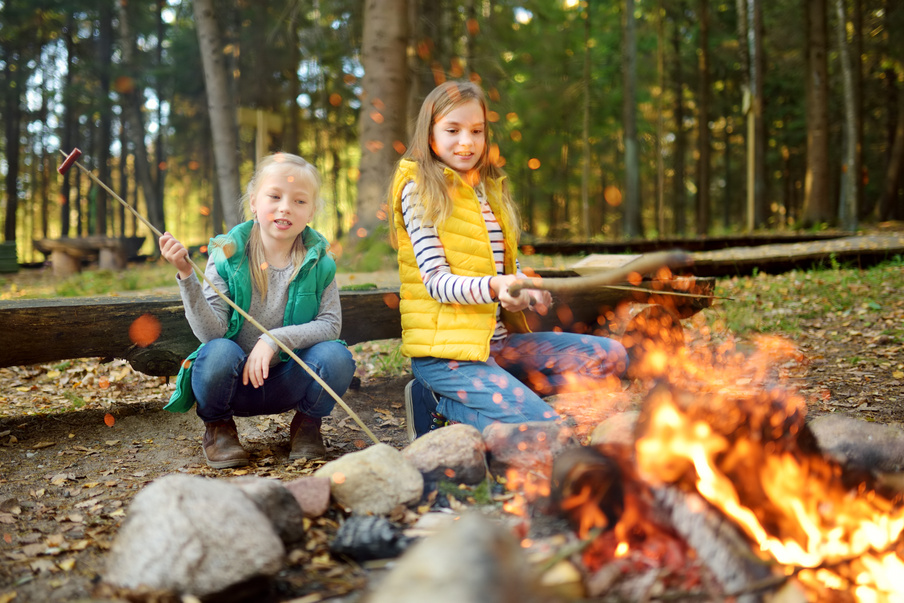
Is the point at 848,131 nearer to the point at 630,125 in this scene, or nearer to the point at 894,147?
the point at 894,147

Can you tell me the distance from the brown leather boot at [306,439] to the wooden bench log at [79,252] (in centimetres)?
1173

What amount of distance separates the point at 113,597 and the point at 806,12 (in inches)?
679

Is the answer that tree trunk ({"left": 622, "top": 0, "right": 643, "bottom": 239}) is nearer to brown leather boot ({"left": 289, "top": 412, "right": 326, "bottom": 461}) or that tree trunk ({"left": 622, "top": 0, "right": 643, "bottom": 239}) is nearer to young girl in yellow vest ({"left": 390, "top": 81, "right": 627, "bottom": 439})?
young girl in yellow vest ({"left": 390, "top": 81, "right": 627, "bottom": 439})

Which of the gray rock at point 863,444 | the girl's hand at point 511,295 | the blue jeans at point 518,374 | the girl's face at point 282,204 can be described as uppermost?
the girl's face at point 282,204

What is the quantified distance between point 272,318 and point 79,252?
39.3 ft

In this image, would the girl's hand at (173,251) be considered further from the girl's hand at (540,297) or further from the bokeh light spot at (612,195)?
the bokeh light spot at (612,195)

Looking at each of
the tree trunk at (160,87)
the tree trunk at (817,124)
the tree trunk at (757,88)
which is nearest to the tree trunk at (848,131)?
the tree trunk at (817,124)

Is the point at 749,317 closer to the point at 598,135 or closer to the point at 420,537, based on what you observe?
the point at 420,537

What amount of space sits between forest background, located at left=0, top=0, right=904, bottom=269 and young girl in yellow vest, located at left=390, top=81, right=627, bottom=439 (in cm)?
509

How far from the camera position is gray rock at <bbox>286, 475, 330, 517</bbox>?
84.4 inches

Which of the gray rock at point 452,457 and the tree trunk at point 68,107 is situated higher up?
the tree trunk at point 68,107

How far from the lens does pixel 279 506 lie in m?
2.00

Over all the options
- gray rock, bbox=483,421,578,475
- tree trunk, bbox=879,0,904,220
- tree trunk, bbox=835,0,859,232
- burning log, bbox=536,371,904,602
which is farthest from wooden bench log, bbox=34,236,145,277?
tree trunk, bbox=879,0,904,220

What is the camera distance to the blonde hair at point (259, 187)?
119 inches
